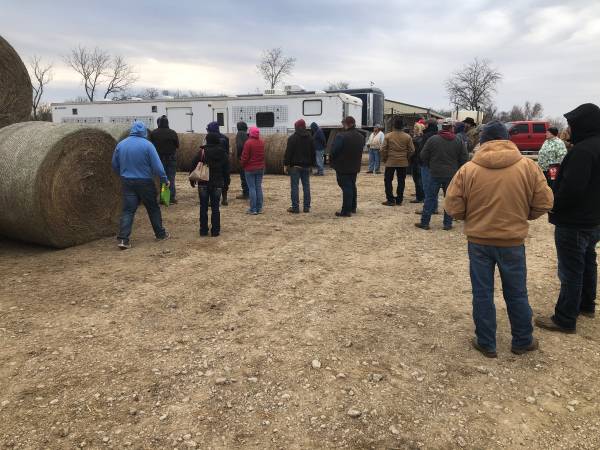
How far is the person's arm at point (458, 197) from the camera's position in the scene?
3.56 meters

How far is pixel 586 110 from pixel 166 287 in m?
4.27

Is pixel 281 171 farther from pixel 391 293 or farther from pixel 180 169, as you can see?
pixel 391 293

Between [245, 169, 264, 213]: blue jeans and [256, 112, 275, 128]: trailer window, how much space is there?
10.5m

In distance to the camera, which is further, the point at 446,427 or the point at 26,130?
the point at 26,130

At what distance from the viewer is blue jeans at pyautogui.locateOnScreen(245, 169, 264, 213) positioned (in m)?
8.64

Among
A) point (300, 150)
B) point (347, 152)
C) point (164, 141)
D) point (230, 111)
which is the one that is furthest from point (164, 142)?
point (230, 111)

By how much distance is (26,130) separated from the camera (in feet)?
20.2

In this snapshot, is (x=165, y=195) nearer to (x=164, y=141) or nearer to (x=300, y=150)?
(x=164, y=141)

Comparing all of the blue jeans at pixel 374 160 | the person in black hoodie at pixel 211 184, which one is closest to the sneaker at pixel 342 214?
the person in black hoodie at pixel 211 184

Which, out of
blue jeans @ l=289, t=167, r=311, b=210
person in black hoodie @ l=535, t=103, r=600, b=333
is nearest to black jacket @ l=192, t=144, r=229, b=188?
blue jeans @ l=289, t=167, r=311, b=210

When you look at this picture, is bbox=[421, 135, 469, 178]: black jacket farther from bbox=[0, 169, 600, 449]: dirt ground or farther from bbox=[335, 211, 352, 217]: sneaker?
bbox=[0, 169, 600, 449]: dirt ground

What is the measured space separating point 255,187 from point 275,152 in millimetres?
6674

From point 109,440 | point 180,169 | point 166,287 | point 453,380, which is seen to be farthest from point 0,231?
point 180,169

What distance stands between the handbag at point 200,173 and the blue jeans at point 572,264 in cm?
480
